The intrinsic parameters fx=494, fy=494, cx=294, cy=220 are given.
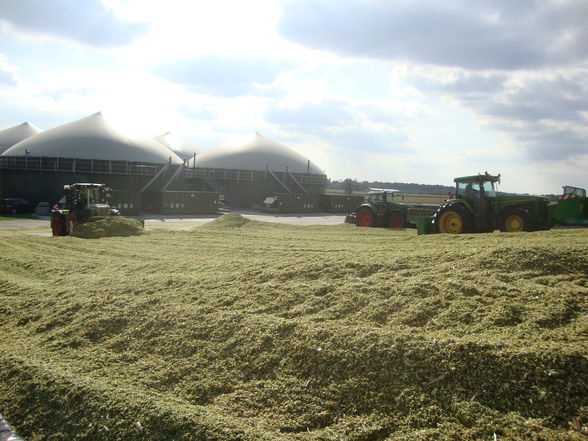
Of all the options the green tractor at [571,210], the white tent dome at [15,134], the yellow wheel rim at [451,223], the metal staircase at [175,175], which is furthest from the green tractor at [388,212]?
the white tent dome at [15,134]

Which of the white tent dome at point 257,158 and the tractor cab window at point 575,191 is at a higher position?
the white tent dome at point 257,158

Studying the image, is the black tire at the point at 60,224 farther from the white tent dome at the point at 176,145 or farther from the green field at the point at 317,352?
the white tent dome at the point at 176,145

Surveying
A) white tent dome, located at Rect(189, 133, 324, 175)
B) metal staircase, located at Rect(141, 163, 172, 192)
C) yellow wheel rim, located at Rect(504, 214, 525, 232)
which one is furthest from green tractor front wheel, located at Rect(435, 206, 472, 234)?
white tent dome, located at Rect(189, 133, 324, 175)

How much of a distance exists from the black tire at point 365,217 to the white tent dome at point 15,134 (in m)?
48.4

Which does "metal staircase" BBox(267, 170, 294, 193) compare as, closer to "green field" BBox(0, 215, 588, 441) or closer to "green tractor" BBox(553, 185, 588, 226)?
"green tractor" BBox(553, 185, 588, 226)

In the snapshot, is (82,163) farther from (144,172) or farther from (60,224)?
(60,224)

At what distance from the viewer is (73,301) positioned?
6973 mm

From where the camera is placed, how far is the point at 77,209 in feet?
59.3

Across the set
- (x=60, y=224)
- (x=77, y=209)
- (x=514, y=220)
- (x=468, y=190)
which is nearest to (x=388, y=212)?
(x=468, y=190)

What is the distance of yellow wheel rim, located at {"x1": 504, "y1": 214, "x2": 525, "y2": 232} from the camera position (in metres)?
13.4

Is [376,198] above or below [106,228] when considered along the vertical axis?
above

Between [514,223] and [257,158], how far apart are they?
35.7 m

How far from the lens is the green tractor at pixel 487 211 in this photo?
1353 centimetres

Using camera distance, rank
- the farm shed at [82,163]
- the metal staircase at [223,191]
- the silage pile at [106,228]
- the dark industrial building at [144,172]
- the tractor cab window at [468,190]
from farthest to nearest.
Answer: the metal staircase at [223,191] < the farm shed at [82,163] < the dark industrial building at [144,172] < the silage pile at [106,228] < the tractor cab window at [468,190]
